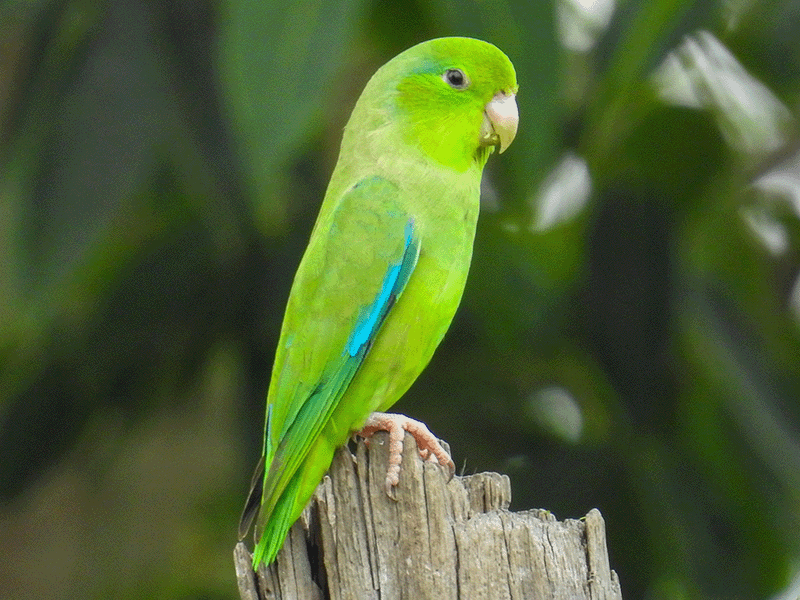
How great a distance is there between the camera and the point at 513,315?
4.29 meters

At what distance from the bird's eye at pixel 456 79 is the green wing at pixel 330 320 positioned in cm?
41

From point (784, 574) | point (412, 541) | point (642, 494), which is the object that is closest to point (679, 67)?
point (642, 494)

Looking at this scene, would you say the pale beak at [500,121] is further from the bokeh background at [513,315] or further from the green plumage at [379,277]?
the bokeh background at [513,315]

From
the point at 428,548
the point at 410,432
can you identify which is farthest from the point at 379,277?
the point at 428,548

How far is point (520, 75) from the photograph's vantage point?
11.5 ft

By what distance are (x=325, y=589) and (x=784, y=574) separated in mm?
2512

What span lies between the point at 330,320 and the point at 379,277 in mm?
170

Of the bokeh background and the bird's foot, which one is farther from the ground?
the bird's foot

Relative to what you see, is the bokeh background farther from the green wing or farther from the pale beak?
the green wing

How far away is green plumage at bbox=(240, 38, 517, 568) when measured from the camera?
277 cm

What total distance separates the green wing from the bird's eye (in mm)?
410

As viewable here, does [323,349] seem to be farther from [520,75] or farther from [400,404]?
[400,404]

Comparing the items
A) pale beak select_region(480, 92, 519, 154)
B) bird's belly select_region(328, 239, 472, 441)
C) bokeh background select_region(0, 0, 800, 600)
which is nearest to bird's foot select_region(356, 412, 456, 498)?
bird's belly select_region(328, 239, 472, 441)

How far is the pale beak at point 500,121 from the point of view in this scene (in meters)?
3.08
